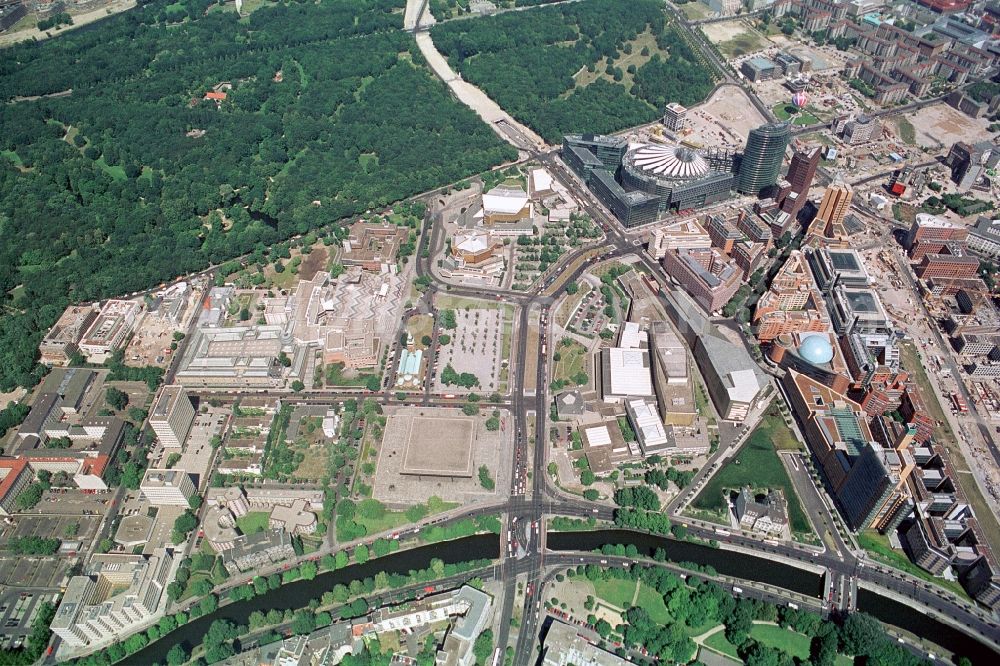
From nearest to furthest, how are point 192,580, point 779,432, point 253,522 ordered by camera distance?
1. point 192,580
2. point 253,522
3. point 779,432

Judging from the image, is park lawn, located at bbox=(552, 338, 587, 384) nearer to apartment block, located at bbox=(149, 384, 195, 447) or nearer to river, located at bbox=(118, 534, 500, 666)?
river, located at bbox=(118, 534, 500, 666)

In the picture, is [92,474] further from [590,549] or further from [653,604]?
[653,604]

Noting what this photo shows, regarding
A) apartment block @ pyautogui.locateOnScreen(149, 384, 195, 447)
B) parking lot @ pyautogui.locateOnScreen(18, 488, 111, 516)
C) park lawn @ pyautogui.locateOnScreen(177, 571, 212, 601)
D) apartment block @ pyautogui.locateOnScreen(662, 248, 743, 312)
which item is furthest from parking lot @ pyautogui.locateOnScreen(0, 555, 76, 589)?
apartment block @ pyautogui.locateOnScreen(662, 248, 743, 312)

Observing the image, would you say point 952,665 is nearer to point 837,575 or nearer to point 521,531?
point 837,575

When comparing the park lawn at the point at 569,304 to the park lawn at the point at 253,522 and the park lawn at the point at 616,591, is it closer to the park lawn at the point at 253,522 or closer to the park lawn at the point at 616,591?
the park lawn at the point at 616,591

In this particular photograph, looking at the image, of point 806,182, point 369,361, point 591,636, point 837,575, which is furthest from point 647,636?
point 806,182

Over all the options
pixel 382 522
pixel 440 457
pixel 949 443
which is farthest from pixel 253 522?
pixel 949 443
